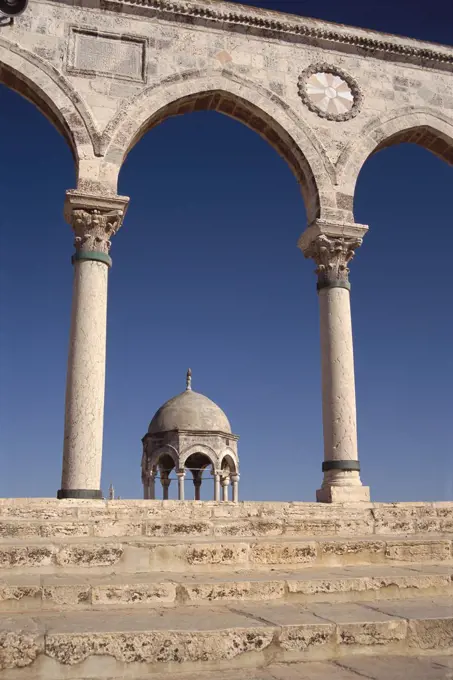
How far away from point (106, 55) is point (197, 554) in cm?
951

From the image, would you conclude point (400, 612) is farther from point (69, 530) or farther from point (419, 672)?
point (69, 530)

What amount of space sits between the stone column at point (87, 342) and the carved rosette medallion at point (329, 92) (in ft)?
14.5

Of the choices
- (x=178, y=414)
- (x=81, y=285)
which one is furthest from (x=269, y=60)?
(x=178, y=414)

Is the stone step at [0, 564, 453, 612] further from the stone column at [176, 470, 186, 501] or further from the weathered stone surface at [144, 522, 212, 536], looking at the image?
the stone column at [176, 470, 186, 501]

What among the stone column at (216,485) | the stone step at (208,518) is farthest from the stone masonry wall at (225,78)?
the stone column at (216,485)

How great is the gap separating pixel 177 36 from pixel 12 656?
11.4 m

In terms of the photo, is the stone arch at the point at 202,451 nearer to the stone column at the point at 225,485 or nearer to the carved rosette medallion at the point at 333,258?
the stone column at the point at 225,485

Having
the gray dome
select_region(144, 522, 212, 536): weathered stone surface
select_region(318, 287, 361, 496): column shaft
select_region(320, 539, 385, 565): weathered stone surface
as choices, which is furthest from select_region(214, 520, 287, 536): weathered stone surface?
the gray dome

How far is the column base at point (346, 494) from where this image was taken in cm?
1058

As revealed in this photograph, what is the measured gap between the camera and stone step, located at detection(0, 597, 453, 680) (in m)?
3.43

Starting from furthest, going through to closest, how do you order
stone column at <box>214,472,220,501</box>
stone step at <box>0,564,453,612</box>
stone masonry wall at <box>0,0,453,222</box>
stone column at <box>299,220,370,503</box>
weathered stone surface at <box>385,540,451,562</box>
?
stone column at <box>214,472,220,501</box>
stone masonry wall at <box>0,0,453,222</box>
stone column at <box>299,220,370,503</box>
weathered stone surface at <box>385,540,451,562</box>
stone step at <box>0,564,453,612</box>

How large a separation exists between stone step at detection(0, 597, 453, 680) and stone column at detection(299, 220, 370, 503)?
6.53m

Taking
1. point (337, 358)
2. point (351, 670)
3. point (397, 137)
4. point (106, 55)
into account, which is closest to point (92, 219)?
point (106, 55)

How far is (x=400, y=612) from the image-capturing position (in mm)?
4320
